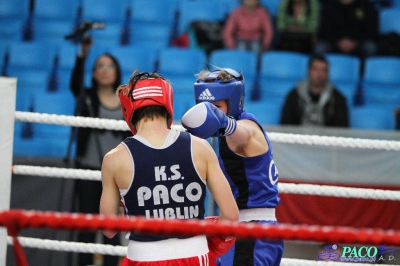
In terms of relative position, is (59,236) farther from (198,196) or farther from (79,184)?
(198,196)

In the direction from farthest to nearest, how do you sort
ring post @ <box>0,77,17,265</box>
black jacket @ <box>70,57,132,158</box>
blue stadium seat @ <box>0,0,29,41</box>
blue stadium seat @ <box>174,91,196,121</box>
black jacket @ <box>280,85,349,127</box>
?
blue stadium seat @ <box>0,0,29,41</box> → blue stadium seat @ <box>174,91,196,121</box> → black jacket @ <box>280,85,349,127</box> → black jacket @ <box>70,57,132,158</box> → ring post @ <box>0,77,17,265</box>

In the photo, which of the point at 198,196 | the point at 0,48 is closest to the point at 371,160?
the point at 198,196

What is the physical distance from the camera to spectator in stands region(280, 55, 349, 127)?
607 cm

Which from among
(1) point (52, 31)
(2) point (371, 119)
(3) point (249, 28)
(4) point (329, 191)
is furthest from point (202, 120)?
(1) point (52, 31)

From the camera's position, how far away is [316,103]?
611 centimetres

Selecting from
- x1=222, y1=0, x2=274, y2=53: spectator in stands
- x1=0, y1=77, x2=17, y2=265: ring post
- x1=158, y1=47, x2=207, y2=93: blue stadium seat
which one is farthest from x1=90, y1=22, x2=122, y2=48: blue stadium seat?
x1=0, y1=77, x2=17, y2=265: ring post

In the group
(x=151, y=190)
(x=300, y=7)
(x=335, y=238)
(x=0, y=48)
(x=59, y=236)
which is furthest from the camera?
(x=0, y=48)

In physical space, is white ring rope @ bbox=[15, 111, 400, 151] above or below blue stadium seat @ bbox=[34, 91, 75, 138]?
above

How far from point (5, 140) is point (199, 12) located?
4.49 m

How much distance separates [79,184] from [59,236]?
34 cm

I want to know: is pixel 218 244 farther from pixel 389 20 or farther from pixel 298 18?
pixel 389 20

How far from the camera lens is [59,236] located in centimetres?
409

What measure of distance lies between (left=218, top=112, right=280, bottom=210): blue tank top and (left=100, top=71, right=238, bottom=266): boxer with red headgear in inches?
22.8

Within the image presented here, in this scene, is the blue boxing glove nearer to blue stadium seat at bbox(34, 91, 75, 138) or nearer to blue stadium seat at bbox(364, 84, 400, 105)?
blue stadium seat at bbox(34, 91, 75, 138)
